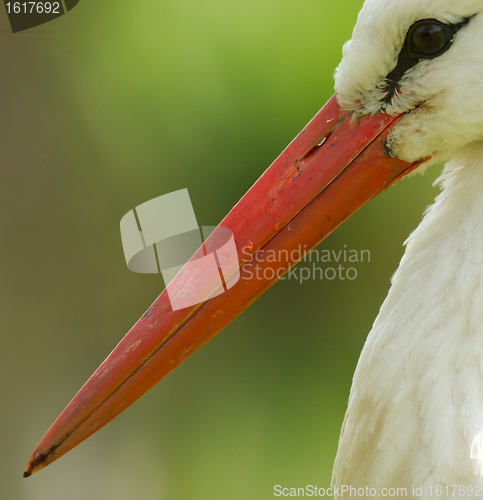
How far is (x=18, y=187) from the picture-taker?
2148 millimetres

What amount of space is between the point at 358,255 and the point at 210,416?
0.95 m

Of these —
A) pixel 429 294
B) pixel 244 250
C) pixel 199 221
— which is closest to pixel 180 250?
pixel 199 221

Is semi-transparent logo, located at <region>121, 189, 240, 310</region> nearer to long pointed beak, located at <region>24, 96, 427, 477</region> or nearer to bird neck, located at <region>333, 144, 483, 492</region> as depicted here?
long pointed beak, located at <region>24, 96, 427, 477</region>

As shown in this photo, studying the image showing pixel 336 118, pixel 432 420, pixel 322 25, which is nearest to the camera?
pixel 432 420

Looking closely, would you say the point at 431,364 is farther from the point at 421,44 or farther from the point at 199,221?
the point at 199,221

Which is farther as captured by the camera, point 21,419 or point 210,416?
point 210,416

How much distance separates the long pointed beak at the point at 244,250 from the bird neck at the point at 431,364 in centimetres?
10

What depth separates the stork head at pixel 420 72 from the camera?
605 mm

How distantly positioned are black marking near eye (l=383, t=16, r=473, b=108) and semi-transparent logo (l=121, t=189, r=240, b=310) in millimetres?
287

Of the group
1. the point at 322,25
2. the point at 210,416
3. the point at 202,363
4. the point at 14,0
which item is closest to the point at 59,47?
the point at 14,0

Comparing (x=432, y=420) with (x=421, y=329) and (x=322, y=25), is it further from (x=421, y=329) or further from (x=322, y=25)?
(x=322, y=25)

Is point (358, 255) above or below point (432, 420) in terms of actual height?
below

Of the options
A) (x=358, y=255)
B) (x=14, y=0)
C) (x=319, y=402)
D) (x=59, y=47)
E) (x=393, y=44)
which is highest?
(x=14, y=0)

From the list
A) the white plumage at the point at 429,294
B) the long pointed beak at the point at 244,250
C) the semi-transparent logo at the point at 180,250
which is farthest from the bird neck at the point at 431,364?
the semi-transparent logo at the point at 180,250
